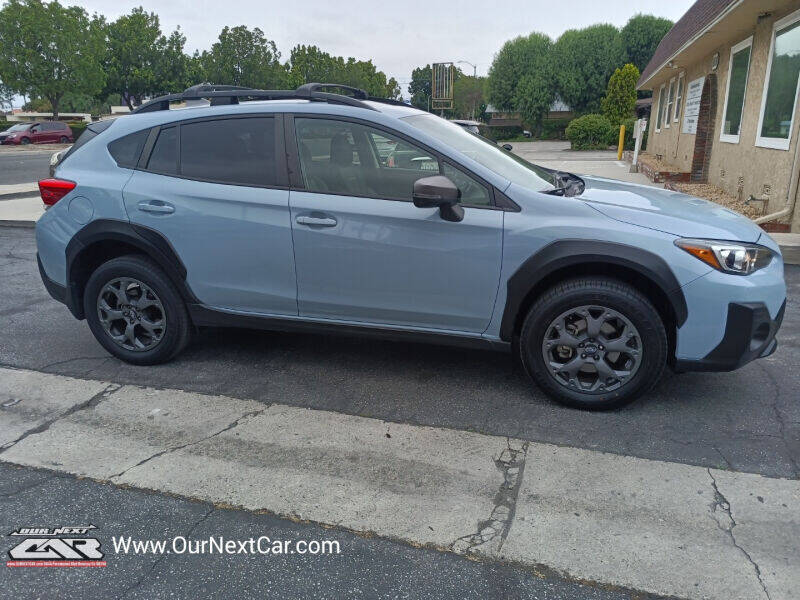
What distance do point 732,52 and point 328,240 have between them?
1168 cm

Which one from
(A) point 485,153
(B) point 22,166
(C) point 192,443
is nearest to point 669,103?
(A) point 485,153

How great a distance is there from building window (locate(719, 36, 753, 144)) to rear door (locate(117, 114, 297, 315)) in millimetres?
10240

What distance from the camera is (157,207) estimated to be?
404 centimetres

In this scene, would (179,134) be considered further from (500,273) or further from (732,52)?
(732,52)

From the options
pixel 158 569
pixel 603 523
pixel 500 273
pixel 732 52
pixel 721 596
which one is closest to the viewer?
pixel 721 596

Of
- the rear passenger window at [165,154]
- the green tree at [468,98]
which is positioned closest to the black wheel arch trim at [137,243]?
the rear passenger window at [165,154]

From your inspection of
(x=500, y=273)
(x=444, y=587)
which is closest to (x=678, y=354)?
(x=500, y=273)

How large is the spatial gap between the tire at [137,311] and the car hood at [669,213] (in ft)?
9.16

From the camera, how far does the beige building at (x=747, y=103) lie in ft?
28.7

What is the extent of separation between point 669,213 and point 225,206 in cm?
268

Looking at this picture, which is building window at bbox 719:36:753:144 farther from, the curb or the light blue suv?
the curb

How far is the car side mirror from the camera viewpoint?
337 cm

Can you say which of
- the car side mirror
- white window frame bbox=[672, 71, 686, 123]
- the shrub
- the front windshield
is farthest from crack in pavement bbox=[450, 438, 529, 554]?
the shrub

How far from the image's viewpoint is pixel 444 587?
7.48 feet
